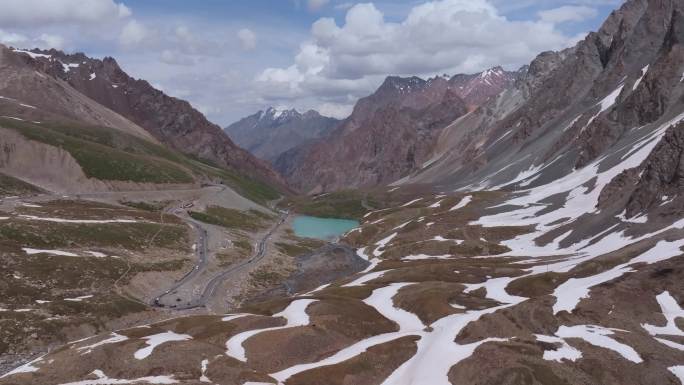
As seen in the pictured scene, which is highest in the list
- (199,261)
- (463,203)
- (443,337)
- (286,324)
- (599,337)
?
(599,337)

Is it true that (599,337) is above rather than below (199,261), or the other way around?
above

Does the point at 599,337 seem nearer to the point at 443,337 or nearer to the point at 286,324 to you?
the point at 443,337

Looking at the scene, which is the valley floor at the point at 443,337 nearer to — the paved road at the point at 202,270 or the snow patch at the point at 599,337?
the snow patch at the point at 599,337

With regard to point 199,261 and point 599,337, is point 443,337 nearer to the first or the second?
point 599,337

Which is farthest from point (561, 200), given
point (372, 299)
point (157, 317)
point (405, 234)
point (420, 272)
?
point (157, 317)

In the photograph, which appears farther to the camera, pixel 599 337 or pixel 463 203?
pixel 463 203

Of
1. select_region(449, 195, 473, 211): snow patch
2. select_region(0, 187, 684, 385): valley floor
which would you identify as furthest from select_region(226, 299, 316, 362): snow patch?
select_region(449, 195, 473, 211): snow patch

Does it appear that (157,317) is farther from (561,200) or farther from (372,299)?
(561,200)

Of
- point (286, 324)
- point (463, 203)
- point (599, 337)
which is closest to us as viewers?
point (599, 337)

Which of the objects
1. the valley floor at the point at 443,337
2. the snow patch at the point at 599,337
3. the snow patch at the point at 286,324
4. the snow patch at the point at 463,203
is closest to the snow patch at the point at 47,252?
the valley floor at the point at 443,337

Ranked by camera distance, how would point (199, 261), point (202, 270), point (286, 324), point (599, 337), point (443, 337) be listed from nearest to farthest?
point (599, 337) → point (443, 337) → point (286, 324) → point (202, 270) → point (199, 261)

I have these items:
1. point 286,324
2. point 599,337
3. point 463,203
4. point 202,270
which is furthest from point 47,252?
point 463,203

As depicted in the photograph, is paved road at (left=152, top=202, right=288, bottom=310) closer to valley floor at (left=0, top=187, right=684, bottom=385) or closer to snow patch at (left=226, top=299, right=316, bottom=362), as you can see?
valley floor at (left=0, top=187, right=684, bottom=385)
